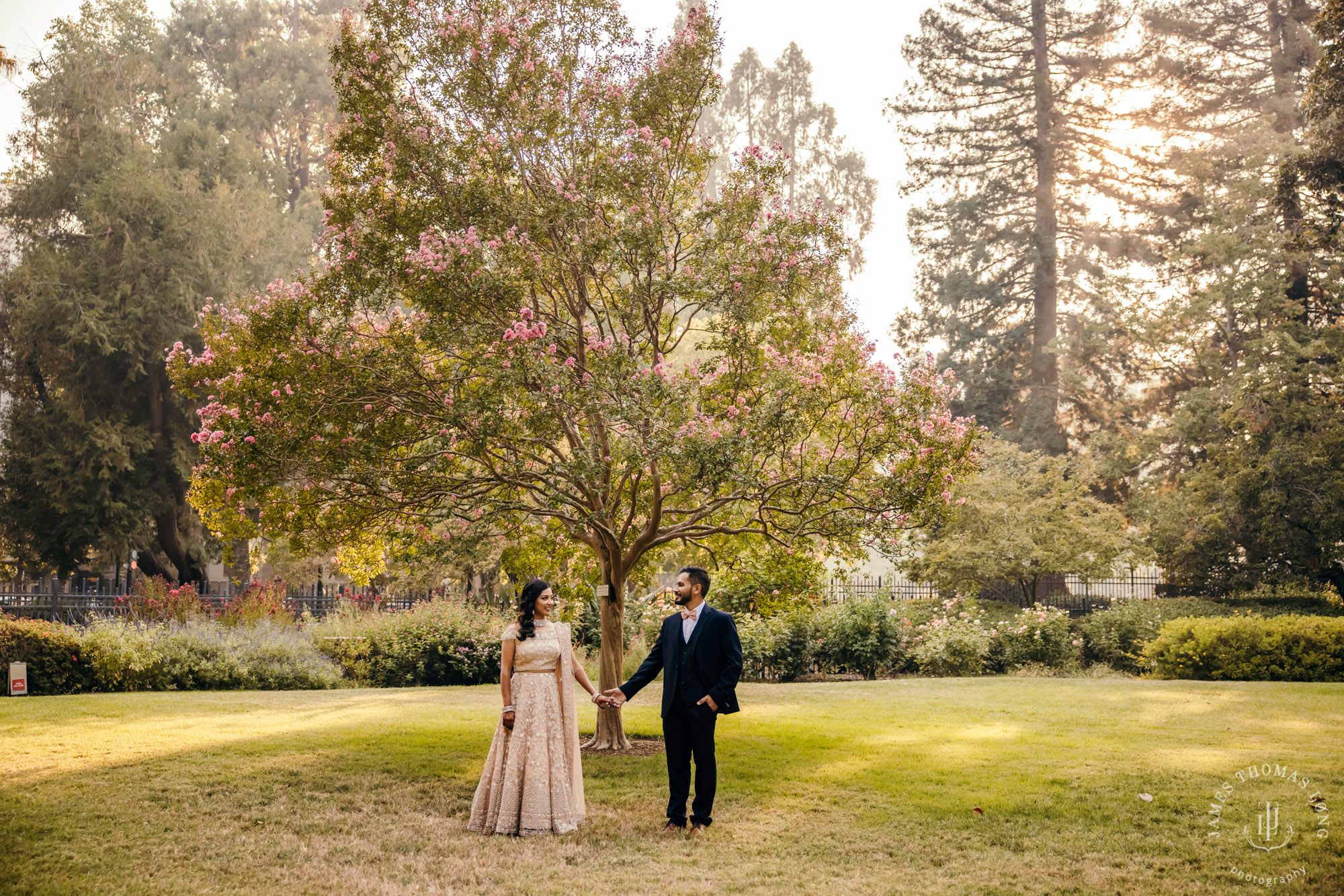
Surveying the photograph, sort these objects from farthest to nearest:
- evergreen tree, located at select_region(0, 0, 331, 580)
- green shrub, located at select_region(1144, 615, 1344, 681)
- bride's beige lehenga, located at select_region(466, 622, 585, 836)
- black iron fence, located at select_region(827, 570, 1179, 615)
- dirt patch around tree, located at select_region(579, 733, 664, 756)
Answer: evergreen tree, located at select_region(0, 0, 331, 580) → black iron fence, located at select_region(827, 570, 1179, 615) → green shrub, located at select_region(1144, 615, 1344, 681) → dirt patch around tree, located at select_region(579, 733, 664, 756) → bride's beige lehenga, located at select_region(466, 622, 585, 836)

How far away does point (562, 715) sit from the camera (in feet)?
21.6

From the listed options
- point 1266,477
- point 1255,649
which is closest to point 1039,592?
point 1266,477

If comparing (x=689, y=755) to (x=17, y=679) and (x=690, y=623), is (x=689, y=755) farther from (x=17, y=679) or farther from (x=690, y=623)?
(x=17, y=679)

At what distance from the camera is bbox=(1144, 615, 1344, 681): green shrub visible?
1644 centimetres

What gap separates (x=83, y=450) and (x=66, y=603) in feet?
22.4

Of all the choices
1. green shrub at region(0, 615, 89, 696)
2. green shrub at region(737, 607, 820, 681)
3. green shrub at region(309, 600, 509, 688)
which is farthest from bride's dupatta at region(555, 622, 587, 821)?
green shrub at region(737, 607, 820, 681)

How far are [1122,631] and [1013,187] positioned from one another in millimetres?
18935

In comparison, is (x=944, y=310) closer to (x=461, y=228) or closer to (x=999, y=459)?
(x=999, y=459)

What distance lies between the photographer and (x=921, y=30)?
3331 centimetres

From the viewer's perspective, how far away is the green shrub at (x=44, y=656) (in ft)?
44.2

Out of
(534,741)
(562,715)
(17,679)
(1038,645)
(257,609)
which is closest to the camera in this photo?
(534,741)

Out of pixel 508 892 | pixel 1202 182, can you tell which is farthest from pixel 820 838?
pixel 1202 182

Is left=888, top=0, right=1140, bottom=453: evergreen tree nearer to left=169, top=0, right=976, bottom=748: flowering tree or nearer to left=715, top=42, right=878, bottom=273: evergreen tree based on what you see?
left=715, top=42, right=878, bottom=273: evergreen tree

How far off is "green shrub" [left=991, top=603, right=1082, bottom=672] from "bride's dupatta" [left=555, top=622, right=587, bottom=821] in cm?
1456
